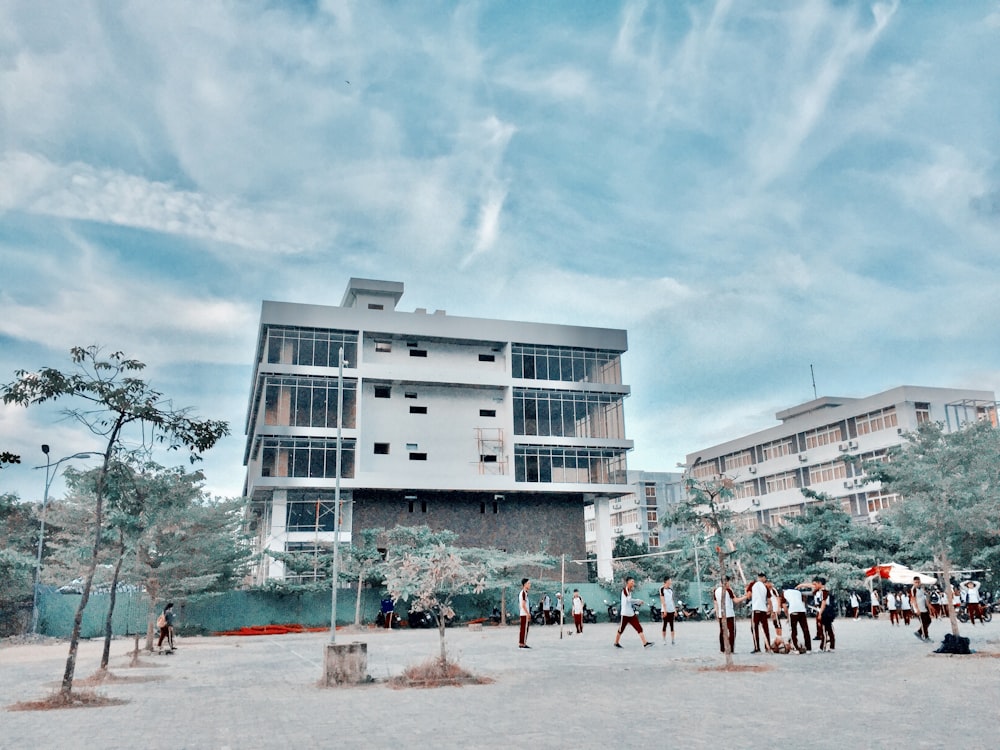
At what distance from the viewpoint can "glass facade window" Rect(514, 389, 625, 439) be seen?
50875 mm

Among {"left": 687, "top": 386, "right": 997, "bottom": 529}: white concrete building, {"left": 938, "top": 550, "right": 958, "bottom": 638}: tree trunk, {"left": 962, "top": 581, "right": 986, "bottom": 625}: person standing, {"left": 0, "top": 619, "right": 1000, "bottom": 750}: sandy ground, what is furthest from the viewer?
{"left": 687, "top": 386, "right": 997, "bottom": 529}: white concrete building

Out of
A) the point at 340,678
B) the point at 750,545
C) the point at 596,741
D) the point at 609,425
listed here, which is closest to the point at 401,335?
the point at 609,425

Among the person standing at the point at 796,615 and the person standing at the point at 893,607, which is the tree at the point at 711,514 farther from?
the person standing at the point at 893,607

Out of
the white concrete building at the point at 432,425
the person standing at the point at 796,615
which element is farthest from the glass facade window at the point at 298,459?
the person standing at the point at 796,615

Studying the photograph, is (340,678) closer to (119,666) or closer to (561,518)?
(119,666)

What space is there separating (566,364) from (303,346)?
16.0m

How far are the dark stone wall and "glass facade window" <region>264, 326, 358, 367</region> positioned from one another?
7.77m

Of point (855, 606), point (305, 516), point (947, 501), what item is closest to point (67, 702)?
point (947, 501)

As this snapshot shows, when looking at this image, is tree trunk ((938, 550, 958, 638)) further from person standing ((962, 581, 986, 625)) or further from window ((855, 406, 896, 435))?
window ((855, 406, 896, 435))

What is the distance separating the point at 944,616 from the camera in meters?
36.6

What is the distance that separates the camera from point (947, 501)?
60.3 feet

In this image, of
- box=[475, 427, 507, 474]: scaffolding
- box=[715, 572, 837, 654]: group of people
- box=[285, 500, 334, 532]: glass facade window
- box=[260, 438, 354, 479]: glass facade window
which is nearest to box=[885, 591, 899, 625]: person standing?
box=[715, 572, 837, 654]: group of people

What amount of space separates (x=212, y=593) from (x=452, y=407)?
18678mm

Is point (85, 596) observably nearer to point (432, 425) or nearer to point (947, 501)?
point (947, 501)
